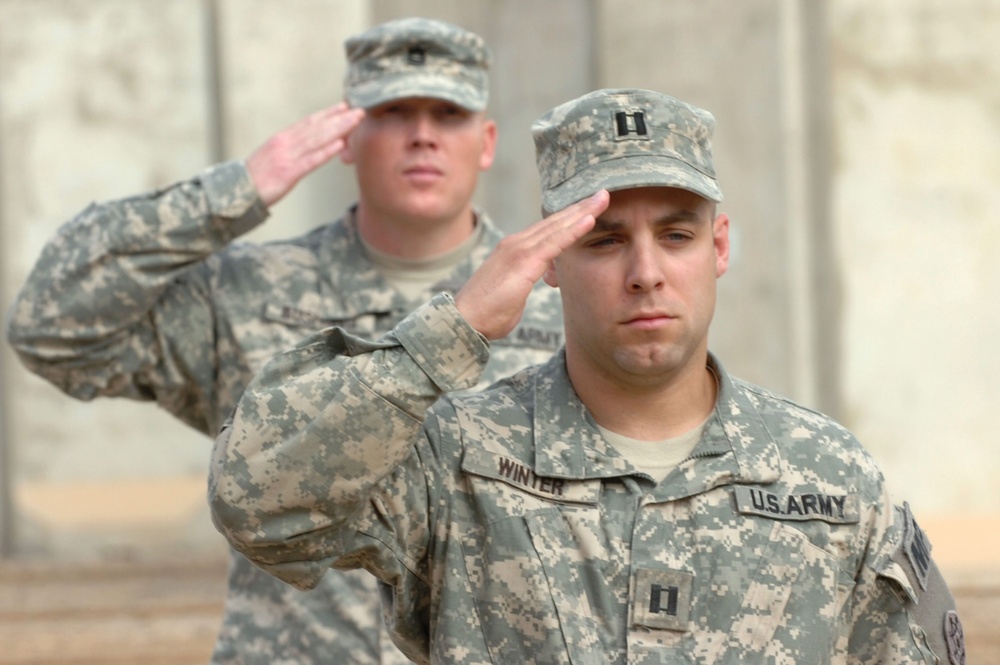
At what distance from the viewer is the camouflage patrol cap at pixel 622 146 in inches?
103

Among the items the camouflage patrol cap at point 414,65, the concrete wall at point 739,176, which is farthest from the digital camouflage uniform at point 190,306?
the concrete wall at point 739,176

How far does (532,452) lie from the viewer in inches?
104

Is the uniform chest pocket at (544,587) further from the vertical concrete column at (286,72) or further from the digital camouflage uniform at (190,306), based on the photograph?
the vertical concrete column at (286,72)

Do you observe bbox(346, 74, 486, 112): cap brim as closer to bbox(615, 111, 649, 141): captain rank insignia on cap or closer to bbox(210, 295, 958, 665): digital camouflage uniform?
bbox(615, 111, 649, 141): captain rank insignia on cap

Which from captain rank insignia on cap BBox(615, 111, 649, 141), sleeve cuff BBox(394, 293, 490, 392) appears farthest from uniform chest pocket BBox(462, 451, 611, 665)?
captain rank insignia on cap BBox(615, 111, 649, 141)

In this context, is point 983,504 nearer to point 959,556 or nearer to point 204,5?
point 959,556

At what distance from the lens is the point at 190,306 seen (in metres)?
3.95

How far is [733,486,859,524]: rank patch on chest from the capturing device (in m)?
2.58

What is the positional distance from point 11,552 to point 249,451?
5.87 metres

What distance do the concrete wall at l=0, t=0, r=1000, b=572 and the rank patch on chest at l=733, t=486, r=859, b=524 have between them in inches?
196

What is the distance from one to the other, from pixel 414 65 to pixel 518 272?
1.65m

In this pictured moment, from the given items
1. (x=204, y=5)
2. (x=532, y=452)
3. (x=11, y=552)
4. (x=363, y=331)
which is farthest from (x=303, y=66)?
(x=532, y=452)

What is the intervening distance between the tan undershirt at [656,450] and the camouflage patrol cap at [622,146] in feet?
1.25

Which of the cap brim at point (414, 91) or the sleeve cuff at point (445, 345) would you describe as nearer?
the sleeve cuff at point (445, 345)
